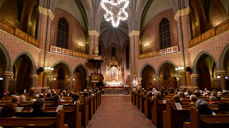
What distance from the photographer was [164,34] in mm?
20922

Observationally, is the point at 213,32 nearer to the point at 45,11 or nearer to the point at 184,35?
the point at 184,35

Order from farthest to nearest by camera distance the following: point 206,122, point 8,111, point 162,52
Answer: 1. point 162,52
2. point 8,111
3. point 206,122

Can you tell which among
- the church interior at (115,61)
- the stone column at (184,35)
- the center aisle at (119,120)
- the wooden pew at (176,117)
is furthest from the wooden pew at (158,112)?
the stone column at (184,35)

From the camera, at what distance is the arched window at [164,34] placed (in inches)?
802

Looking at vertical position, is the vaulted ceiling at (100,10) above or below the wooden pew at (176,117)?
above

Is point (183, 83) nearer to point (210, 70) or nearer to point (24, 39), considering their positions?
point (210, 70)

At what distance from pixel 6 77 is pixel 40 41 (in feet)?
18.4

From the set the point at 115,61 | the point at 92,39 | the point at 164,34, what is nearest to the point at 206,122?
the point at 92,39

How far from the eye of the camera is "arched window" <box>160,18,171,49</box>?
2038 centimetres

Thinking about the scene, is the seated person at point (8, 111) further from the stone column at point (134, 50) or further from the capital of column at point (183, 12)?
the stone column at point (134, 50)

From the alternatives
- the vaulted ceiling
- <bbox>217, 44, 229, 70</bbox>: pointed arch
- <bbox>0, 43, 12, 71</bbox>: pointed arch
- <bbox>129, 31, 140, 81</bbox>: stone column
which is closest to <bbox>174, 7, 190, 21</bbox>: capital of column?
the vaulted ceiling

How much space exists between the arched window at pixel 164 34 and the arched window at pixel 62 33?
49.4ft

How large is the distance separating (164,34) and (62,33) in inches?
621

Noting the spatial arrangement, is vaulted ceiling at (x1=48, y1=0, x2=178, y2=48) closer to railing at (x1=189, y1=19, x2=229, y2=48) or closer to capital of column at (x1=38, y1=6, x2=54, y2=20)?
capital of column at (x1=38, y1=6, x2=54, y2=20)
